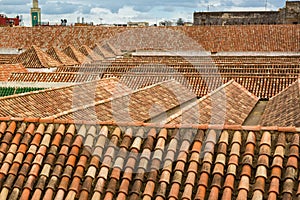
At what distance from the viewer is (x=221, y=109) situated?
428 inches

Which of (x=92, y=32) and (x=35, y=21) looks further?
(x=35, y=21)

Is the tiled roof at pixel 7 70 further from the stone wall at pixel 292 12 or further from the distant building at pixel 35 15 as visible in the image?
the distant building at pixel 35 15

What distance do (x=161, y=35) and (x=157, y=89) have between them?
2422cm

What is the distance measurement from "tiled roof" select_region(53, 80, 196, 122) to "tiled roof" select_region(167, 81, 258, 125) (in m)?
1.05

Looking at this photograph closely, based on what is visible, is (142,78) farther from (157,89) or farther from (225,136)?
(225,136)

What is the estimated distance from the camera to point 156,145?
5.11 m

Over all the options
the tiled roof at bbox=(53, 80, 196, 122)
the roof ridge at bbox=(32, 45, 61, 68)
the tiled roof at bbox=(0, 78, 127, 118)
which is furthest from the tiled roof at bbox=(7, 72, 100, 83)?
the roof ridge at bbox=(32, 45, 61, 68)

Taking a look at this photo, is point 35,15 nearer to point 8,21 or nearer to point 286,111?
point 8,21

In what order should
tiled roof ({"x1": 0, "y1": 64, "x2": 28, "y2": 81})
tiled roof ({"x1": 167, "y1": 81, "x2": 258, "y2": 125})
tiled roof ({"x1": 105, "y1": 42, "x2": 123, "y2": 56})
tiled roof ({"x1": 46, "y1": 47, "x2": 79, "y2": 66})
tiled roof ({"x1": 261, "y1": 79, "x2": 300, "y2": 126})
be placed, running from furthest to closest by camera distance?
1. tiled roof ({"x1": 105, "y1": 42, "x2": 123, "y2": 56})
2. tiled roof ({"x1": 46, "y1": 47, "x2": 79, "y2": 66})
3. tiled roof ({"x1": 0, "y1": 64, "x2": 28, "y2": 81})
4. tiled roof ({"x1": 167, "y1": 81, "x2": 258, "y2": 125})
5. tiled roof ({"x1": 261, "y1": 79, "x2": 300, "y2": 126})

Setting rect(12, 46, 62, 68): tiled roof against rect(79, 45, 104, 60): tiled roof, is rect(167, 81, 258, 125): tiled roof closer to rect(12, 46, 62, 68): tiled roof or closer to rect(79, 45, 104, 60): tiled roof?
rect(12, 46, 62, 68): tiled roof

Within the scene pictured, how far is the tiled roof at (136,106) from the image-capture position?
29.7 feet

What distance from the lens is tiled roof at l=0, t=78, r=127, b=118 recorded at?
977 centimetres

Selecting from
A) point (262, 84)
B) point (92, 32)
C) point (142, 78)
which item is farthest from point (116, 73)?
point (92, 32)

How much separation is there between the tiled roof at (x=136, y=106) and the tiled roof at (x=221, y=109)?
105 cm
